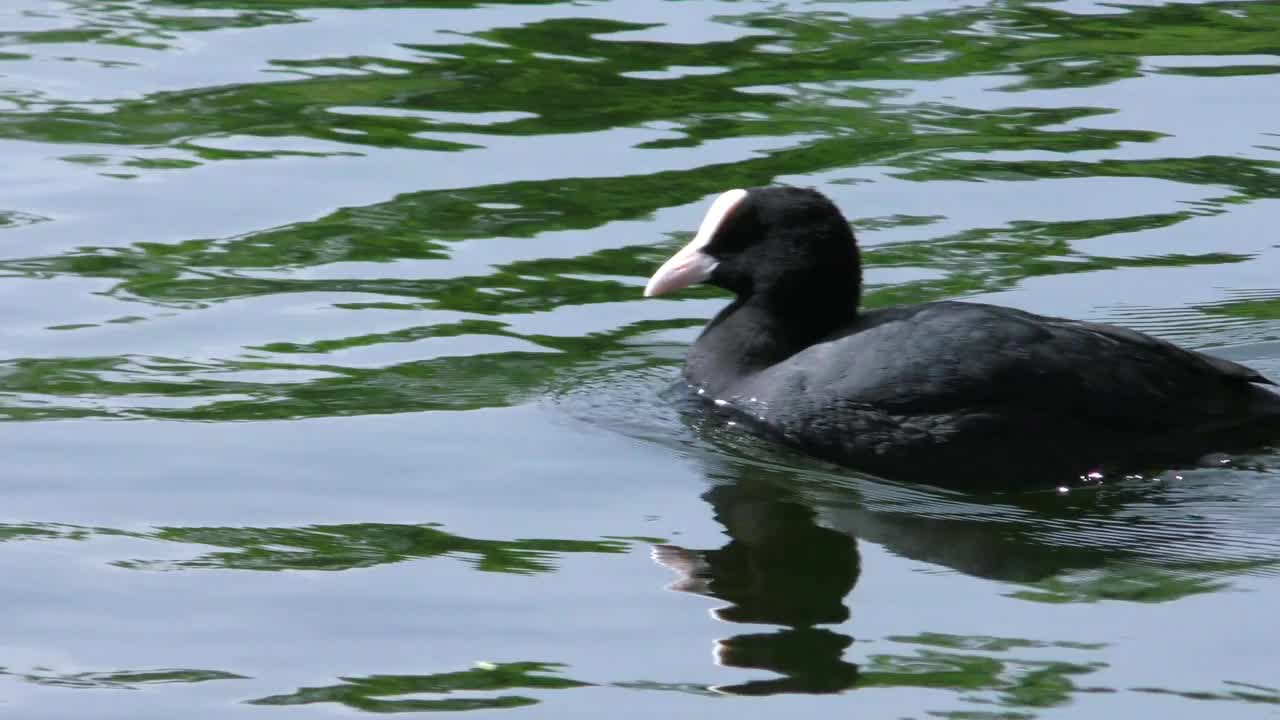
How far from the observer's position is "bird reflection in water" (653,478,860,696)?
4.47m

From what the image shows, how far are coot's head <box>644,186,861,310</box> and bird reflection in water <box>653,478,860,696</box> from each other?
34.4 inches

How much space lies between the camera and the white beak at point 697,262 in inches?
260

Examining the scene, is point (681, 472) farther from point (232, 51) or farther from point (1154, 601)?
point (232, 51)

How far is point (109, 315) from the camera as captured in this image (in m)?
7.34

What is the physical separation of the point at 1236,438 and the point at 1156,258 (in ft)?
6.23

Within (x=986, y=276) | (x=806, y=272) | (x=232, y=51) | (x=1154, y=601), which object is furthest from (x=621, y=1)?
(x=1154, y=601)

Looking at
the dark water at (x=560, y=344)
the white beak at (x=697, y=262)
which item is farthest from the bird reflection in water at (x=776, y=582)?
the white beak at (x=697, y=262)

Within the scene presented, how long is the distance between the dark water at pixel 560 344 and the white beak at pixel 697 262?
31cm

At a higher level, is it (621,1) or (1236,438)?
(621,1)

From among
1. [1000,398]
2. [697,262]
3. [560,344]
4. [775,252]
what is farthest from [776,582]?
[560,344]

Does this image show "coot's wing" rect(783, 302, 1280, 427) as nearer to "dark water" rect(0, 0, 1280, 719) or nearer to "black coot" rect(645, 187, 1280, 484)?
"black coot" rect(645, 187, 1280, 484)

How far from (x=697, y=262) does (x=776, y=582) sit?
1844 millimetres

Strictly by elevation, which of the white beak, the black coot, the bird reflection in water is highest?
the white beak

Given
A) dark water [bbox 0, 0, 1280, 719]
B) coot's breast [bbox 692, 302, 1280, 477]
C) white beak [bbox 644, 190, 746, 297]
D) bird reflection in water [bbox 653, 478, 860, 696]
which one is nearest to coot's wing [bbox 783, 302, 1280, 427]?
coot's breast [bbox 692, 302, 1280, 477]
